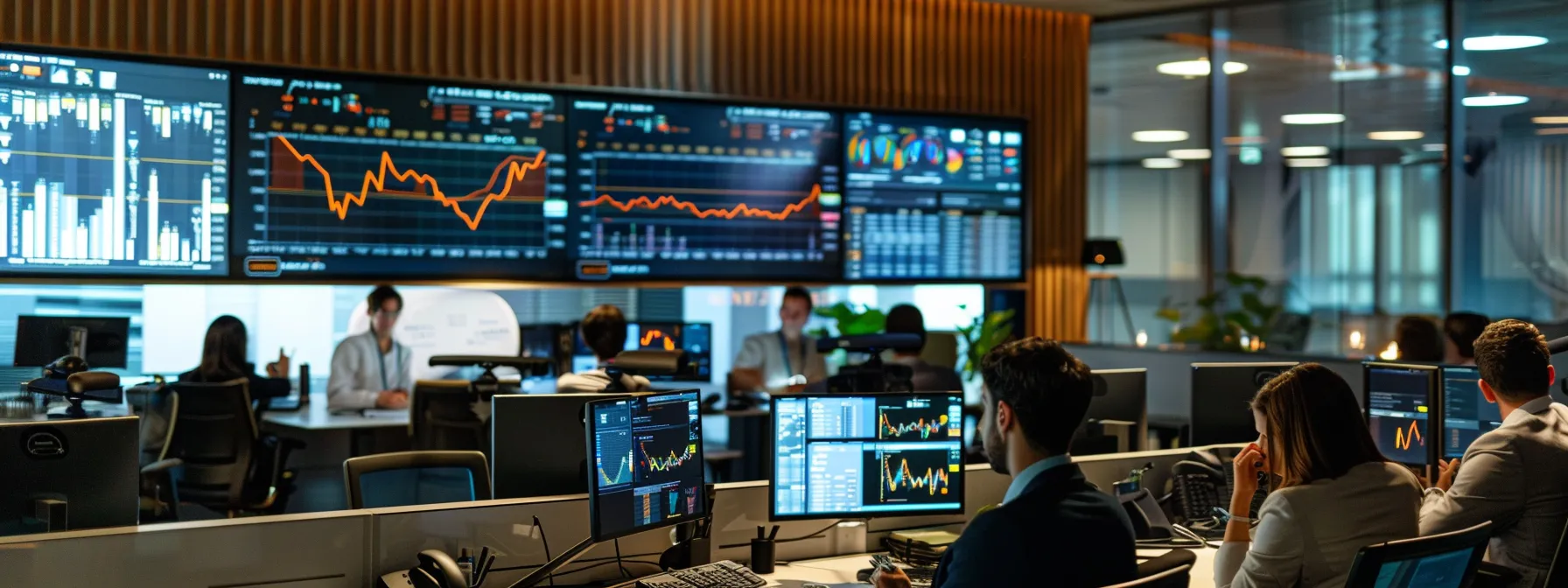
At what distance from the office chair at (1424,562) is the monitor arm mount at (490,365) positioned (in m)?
2.89

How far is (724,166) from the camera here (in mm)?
6961

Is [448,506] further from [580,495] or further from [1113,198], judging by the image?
[1113,198]

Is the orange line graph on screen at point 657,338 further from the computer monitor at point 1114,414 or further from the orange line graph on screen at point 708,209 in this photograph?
the computer monitor at point 1114,414

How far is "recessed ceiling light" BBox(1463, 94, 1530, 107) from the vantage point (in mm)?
6500

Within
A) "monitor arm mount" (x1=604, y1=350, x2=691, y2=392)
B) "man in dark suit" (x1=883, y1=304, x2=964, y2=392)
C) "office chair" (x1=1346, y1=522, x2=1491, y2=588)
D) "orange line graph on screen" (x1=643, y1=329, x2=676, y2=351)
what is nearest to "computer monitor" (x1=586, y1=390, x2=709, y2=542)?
"monitor arm mount" (x1=604, y1=350, x2=691, y2=392)

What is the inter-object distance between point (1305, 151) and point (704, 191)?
3379 mm

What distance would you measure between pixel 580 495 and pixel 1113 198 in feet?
19.6

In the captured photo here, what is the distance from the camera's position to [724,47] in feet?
23.2

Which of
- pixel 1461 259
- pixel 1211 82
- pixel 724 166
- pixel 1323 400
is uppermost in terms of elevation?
pixel 1211 82

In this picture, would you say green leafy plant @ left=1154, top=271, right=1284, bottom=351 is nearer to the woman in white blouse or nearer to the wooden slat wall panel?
the wooden slat wall panel

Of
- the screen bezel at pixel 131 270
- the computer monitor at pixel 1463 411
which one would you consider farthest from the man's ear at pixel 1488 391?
the screen bezel at pixel 131 270

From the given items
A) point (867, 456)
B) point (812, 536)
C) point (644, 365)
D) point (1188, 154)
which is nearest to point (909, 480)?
point (867, 456)

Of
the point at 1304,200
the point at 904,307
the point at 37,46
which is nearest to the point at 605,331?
the point at 904,307

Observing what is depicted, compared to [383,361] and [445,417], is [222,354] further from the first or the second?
[445,417]
